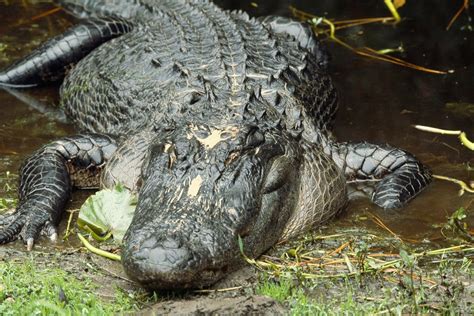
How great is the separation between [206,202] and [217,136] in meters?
0.57

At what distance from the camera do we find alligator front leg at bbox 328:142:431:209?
21.8 feet

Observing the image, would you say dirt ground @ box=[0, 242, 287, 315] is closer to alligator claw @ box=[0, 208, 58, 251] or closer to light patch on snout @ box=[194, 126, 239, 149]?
alligator claw @ box=[0, 208, 58, 251]

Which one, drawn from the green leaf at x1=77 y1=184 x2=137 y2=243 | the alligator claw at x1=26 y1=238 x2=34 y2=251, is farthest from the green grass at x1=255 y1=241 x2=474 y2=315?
the alligator claw at x1=26 y1=238 x2=34 y2=251

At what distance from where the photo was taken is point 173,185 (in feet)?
17.6

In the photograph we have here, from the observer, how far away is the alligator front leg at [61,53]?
333 inches

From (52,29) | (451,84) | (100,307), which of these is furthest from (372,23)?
(100,307)

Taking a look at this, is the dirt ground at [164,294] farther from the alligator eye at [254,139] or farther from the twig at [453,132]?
the twig at [453,132]

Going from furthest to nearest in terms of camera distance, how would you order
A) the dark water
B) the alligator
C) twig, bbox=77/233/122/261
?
1. the dark water
2. twig, bbox=77/233/122/261
3. the alligator

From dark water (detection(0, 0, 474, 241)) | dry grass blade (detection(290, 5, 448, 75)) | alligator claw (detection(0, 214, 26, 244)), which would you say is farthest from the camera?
dry grass blade (detection(290, 5, 448, 75))

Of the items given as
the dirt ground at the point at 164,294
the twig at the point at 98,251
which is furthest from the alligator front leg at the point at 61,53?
the twig at the point at 98,251

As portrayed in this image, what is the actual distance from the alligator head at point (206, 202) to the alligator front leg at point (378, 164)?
28.5 inches

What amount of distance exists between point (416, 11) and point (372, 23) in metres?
0.54

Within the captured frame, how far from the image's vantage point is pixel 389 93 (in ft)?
27.1

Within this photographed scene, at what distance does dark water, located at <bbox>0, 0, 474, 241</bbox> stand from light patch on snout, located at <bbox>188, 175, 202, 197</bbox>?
4.10ft
